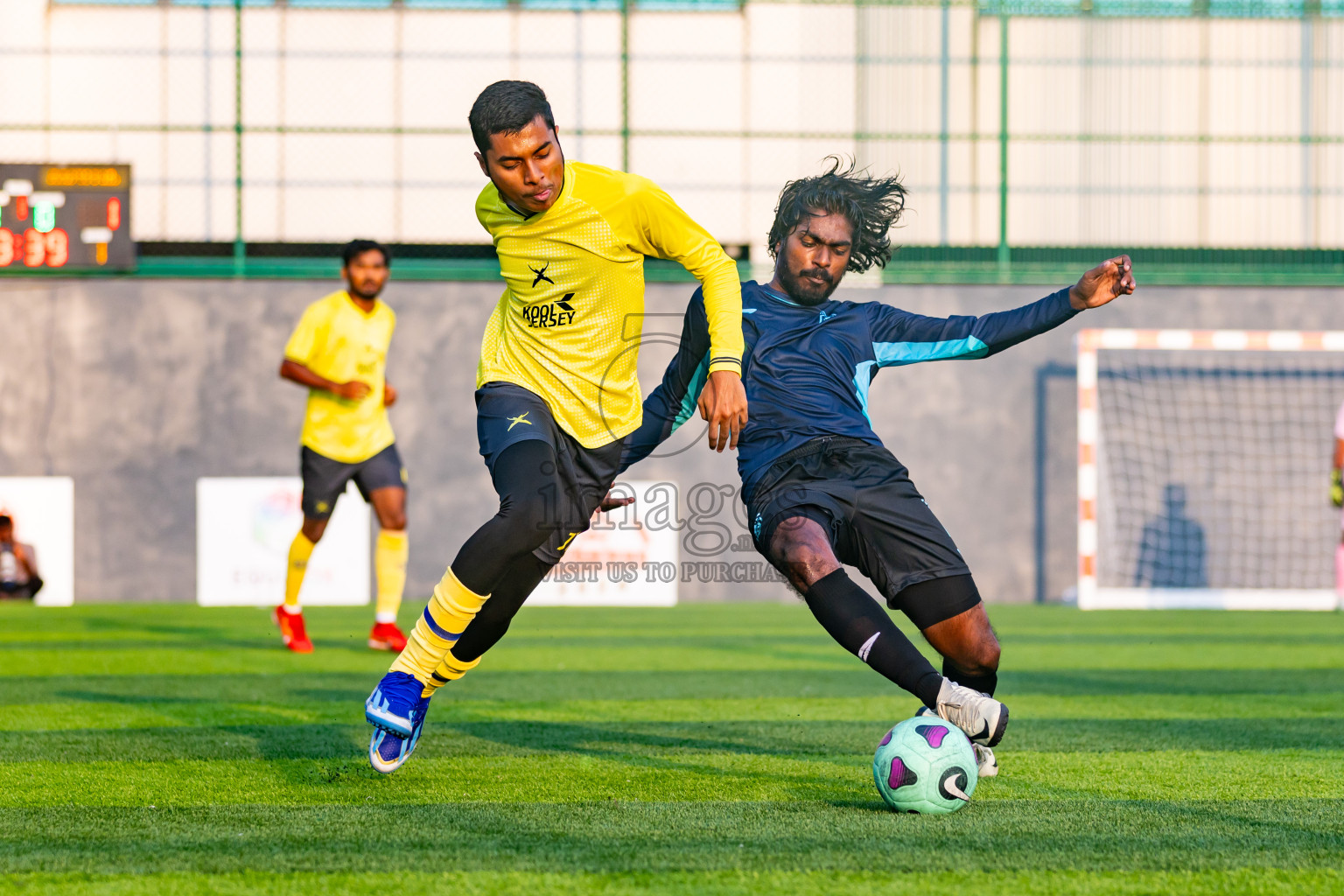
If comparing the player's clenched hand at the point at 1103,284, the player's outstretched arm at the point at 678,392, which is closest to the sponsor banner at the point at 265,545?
the player's outstretched arm at the point at 678,392

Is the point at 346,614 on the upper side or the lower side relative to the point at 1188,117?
lower

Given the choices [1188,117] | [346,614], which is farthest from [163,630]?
[1188,117]

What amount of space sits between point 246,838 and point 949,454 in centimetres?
1144

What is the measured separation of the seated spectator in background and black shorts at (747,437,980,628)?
10.9 meters

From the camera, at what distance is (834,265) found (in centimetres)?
417

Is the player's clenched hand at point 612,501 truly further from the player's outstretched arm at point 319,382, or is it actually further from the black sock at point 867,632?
the player's outstretched arm at point 319,382

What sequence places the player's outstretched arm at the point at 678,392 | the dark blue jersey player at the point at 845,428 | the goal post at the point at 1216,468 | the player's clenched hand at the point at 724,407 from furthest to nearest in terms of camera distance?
1. the goal post at the point at 1216,468
2. the player's outstretched arm at the point at 678,392
3. the dark blue jersey player at the point at 845,428
4. the player's clenched hand at the point at 724,407

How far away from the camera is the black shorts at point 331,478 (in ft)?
25.3

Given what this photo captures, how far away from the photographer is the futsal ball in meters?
3.26

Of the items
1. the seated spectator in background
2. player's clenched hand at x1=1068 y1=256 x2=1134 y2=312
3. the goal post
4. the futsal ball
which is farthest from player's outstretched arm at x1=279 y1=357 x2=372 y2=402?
the goal post

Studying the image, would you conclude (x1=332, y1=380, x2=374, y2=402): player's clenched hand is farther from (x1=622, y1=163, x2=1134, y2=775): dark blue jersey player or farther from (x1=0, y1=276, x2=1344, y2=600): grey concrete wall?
(x1=0, y1=276, x2=1344, y2=600): grey concrete wall

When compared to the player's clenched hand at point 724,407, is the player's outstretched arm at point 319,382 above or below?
above

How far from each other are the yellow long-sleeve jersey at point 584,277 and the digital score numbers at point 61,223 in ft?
33.1

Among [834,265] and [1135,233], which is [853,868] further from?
[1135,233]
